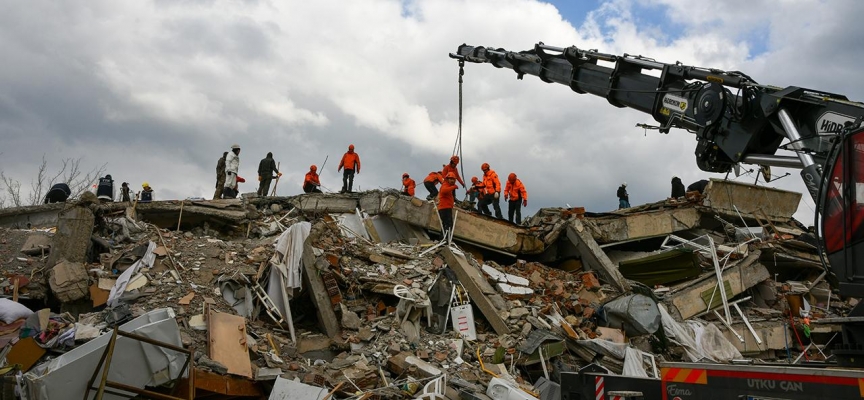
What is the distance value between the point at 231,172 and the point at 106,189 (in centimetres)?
265

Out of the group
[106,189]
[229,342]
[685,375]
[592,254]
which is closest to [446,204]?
[592,254]

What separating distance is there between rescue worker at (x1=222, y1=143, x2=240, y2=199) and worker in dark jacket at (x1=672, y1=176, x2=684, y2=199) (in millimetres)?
10798

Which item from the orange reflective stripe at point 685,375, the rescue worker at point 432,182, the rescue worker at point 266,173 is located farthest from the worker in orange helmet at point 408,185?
the orange reflective stripe at point 685,375

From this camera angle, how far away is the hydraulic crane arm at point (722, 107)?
4816 millimetres

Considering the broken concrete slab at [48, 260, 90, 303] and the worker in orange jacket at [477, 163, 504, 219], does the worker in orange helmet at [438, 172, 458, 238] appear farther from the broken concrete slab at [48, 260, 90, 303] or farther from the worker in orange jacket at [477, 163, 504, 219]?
the broken concrete slab at [48, 260, 90, 303]

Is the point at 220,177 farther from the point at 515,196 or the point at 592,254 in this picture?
the point at 592,254

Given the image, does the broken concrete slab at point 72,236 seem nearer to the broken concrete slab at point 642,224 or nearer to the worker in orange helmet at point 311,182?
the worker in orange helmet at point 311,182

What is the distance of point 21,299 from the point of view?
8.84 m

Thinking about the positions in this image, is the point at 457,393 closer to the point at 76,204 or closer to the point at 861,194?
the point at 861,194

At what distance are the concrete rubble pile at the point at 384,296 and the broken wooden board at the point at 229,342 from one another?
24 mm

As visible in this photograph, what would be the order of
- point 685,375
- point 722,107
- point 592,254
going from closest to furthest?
point 685,375
point 722,107
point 592,254

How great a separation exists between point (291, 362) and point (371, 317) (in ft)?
5.97

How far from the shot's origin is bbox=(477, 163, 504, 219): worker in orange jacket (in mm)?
14969

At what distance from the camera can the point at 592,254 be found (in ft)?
41.3
